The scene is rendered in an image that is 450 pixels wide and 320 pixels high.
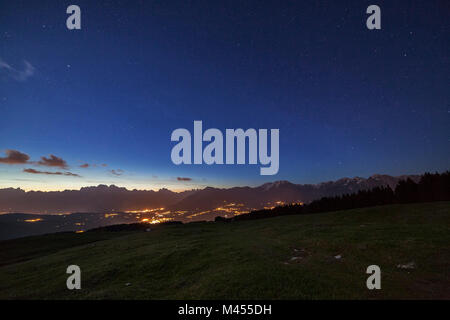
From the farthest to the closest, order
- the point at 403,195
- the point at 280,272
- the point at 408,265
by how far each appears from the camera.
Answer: the point at 403,195 → the point at 408,265 → the point at 280,272

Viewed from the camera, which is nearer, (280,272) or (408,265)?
(280,272)

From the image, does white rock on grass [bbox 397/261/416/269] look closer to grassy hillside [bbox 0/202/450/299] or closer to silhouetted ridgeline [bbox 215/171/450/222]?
grassy hillside [bbox 0/202/450/299]

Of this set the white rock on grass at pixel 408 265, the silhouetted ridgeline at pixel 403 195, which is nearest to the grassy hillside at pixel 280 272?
the white rock on grass at pixel 408 265

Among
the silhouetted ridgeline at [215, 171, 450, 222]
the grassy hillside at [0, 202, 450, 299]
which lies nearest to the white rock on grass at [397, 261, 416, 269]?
the grassy hillside at [0, 202, 450, 299]

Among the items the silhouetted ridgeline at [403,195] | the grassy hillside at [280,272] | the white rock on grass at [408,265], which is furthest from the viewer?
the silhouetted ridgeline at [403,195]

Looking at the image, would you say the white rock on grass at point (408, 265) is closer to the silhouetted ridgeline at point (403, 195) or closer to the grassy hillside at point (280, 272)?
the grassy hillside at point (280, 272)

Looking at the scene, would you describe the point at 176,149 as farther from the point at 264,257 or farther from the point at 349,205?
the point at 349,205

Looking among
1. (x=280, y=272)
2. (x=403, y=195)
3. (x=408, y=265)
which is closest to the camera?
(x=280, y=272)

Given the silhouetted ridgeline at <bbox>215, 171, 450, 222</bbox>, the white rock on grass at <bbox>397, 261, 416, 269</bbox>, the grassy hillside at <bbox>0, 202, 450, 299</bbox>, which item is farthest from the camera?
the silhouetted ridgeline at <bbox>215, 171, 450, 222</bbox>

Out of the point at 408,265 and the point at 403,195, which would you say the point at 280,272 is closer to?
the point at 408,265

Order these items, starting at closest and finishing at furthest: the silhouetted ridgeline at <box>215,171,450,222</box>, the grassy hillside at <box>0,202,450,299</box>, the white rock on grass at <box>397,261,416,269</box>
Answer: the grassy hillside at <box>0,202,450,299</box>, the white rock on grass at <box>397,261,416,269</box>, the silhouetted ridgeline at <box>215,171,450,222</box>

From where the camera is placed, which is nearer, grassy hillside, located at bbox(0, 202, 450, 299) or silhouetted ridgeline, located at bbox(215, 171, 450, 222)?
grassy hillside, located at bbox(0, 202, 450, 299)

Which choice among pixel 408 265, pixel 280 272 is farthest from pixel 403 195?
pixel 280 272

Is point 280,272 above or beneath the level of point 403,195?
above
